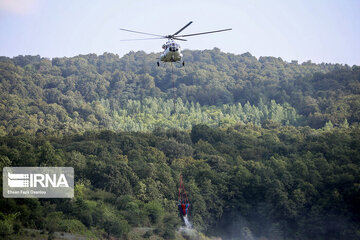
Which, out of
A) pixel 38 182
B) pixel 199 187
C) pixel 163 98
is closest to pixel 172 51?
pixel 38 182

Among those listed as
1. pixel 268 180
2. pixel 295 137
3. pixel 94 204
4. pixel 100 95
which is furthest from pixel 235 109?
pixel 94 204

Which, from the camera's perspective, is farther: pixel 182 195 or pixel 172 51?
pixel 182 195

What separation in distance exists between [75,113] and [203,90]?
45925mm

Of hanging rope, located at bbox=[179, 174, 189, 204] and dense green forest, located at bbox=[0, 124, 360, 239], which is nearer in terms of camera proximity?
dense green forest, located at bbox=[0, 124, 360, 239]

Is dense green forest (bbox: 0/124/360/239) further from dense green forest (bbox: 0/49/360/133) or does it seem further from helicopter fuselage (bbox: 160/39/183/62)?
dense green forest (bbox: 0/49/360/133)

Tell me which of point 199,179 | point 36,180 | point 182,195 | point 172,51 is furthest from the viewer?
point 199,179

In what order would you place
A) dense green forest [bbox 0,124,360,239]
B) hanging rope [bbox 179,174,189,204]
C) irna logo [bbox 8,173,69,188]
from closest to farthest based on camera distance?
dense green forest [bbox 0,124,360,239], irna logo [bbox 8,173,69,188], hanging rope [bbox 179,174,189,204]

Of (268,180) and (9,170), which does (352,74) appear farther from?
(9,170)

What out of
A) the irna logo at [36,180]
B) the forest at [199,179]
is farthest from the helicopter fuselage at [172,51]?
the irna logo at [36,180]

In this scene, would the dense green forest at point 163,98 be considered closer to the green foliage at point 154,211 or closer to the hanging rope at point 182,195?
the hanging rope at point 182,195

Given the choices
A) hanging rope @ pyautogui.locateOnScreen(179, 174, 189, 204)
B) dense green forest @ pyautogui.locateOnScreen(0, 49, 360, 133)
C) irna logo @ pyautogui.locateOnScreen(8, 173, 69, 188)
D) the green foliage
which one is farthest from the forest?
irna logo @ pyautogui.locateOnScreen(8, 173, 69, 188)

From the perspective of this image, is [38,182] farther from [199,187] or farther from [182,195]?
[199,187]

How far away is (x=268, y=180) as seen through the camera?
72.0 m

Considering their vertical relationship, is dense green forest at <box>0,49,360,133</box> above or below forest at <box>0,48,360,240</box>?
above
